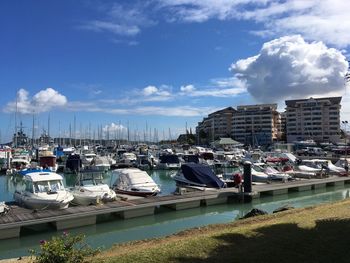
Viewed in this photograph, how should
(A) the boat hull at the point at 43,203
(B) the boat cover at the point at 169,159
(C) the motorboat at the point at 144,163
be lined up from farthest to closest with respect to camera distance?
(C) the motorboat at the point at 144,163
(B) the boat cover at the point at 169,159
(A) the boat hull at the point at 43,203

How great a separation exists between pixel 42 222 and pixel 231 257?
660 inches

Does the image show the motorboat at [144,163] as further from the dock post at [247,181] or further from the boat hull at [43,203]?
the boat hull at [43,203]

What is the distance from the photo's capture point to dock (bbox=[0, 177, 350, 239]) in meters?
24.5

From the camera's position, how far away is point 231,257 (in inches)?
437

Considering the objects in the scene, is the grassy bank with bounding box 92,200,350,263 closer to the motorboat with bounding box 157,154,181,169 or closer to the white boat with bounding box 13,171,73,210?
the white boat with bounding box 13,171,73,210

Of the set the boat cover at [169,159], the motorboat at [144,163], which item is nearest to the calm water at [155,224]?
the boat cover at [169,159]

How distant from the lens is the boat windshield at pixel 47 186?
96.2ft

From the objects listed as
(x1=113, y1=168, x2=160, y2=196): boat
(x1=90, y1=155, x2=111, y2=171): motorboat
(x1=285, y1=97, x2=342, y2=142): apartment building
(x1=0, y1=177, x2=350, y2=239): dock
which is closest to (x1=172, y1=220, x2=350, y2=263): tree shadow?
(x1=0, y1=177, x2=350, y2=239): dock

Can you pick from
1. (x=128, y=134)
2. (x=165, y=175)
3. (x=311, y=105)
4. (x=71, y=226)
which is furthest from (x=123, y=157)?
(x=311, y=105)

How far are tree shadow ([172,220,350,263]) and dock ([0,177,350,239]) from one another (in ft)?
47.4

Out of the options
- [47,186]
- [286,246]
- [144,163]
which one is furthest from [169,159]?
[286,246]

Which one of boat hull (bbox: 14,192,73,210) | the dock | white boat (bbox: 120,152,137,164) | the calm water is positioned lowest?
the calm water

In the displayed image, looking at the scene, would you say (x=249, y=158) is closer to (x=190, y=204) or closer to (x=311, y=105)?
(x=190, y=204)

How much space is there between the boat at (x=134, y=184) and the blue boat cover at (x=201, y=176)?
19.8 ft
